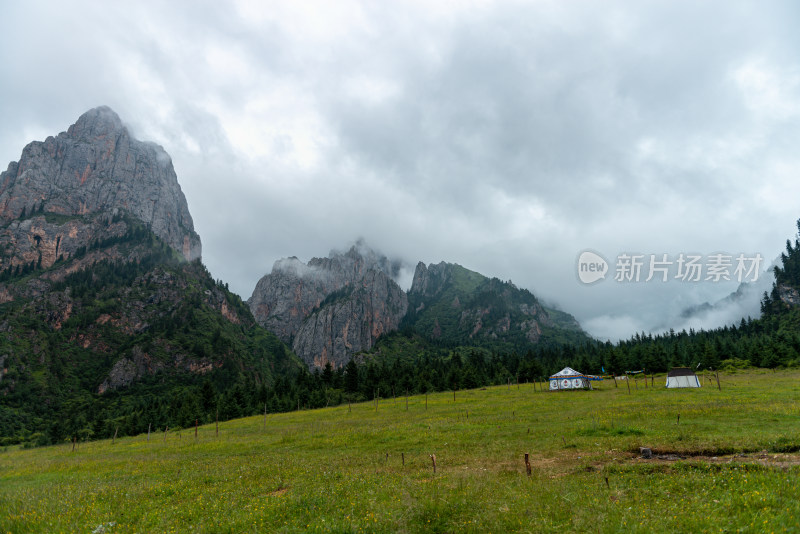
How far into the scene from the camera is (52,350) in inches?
7303

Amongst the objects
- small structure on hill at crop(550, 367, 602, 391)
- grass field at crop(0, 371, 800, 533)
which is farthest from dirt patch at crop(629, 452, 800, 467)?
small structure on hill at crop(550, 367, 602, 391)

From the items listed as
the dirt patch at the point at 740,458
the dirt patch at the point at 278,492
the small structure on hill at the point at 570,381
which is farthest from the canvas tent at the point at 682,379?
the dirt patch at the point at 278,492

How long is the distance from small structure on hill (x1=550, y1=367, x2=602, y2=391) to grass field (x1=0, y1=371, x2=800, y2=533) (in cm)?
5477

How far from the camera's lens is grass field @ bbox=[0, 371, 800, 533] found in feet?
40.4

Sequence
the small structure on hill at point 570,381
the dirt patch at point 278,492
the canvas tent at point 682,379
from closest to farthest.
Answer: the dirt patch at point 278,492, the canvas tent at point 682,379, the small structure on hill at point 570,381

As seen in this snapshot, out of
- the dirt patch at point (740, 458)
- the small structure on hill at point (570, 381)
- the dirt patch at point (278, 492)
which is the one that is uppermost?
the dirt patch at point (740, 458)

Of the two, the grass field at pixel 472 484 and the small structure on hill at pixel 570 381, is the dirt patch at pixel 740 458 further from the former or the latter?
the small structure on hill at pixel 570 381

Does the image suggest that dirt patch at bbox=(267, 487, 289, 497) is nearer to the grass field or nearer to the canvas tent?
the grass field

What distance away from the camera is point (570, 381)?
9019 cm

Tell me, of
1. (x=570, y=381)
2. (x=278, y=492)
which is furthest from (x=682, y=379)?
(x=278, y=492)

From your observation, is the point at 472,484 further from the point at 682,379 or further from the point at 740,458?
the point at 682,379

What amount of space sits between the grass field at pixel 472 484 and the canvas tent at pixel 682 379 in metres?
44.8

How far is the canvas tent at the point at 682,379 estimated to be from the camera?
244 feet

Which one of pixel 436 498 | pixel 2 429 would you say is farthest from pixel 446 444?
pixel 2 429
